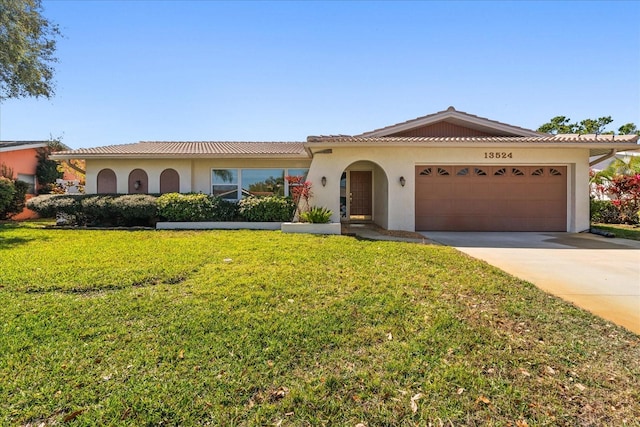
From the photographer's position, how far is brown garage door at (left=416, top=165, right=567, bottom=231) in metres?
12.8

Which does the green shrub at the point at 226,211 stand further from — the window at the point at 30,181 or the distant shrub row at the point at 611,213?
the distant shrub row at the point at 611,213

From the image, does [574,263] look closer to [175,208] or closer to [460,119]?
[460,119]

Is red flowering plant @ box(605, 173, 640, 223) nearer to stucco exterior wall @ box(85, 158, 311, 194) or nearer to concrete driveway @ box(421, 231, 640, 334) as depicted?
concrete driveway @ box(421, 231, 640, 334)

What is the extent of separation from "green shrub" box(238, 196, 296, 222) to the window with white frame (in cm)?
331

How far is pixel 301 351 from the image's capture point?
11.2 feet

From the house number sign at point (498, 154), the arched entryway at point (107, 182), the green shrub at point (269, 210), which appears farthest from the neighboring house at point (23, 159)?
the house number sign at point (498, 154)

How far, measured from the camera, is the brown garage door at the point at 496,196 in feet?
42.0

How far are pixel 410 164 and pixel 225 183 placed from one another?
932 cm

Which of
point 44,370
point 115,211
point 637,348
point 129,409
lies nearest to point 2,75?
point 115,211

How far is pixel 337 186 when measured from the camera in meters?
12.7

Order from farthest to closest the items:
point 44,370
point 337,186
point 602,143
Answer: point 337,186 < point 602,143 < point 44,370

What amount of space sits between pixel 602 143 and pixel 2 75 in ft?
83.5

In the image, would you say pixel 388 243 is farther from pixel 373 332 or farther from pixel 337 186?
pixel 373 332

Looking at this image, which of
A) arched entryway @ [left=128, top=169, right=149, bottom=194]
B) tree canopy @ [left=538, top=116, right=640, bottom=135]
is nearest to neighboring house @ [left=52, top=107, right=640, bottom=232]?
arched entryway @ [left=128, top=169, right=149, bottom=194]
